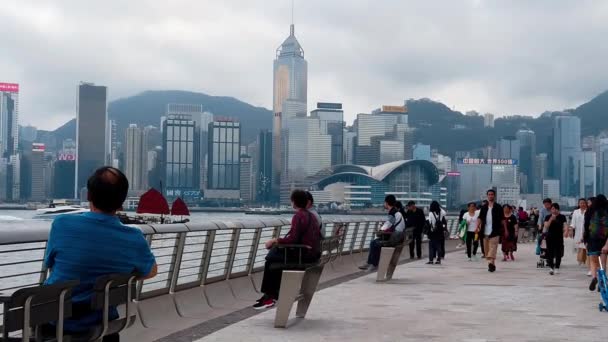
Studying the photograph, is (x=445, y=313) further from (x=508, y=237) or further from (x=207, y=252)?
(x=508, y=237)

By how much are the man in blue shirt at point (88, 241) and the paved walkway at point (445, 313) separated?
3.86 metres

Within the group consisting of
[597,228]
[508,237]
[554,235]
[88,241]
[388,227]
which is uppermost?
[88,241]

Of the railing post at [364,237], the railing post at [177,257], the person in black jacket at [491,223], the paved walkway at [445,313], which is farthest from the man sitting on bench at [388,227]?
the railing post at [177,257]

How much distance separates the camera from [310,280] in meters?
9.76

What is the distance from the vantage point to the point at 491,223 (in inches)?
719

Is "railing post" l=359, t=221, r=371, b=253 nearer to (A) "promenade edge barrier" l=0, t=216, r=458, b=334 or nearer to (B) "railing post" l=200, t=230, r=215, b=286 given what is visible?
(A) "promenade edge barrier" l=0, t=216, r=458, b=334

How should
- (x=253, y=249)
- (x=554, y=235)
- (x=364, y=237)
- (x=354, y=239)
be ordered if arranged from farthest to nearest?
(x=364, y=237) < (x=354, y=239) < (x=554, y=235) < (x=253, y=249)

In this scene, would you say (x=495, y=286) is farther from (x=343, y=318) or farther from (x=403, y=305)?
(x=343, y=318)

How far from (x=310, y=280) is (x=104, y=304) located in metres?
5.24

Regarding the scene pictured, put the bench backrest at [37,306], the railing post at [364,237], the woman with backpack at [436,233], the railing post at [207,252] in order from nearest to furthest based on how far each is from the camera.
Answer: the bench backrest at [37,306] < the railing post at [207,252] < the woman with backpack at [436,233] < the railing post at [364,237]

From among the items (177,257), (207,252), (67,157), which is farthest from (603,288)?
(67,157)

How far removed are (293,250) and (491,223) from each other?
953 cm

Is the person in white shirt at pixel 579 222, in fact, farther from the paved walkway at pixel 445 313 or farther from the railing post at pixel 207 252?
the railing post at pixel 207 252

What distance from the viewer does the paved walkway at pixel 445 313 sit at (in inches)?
350
